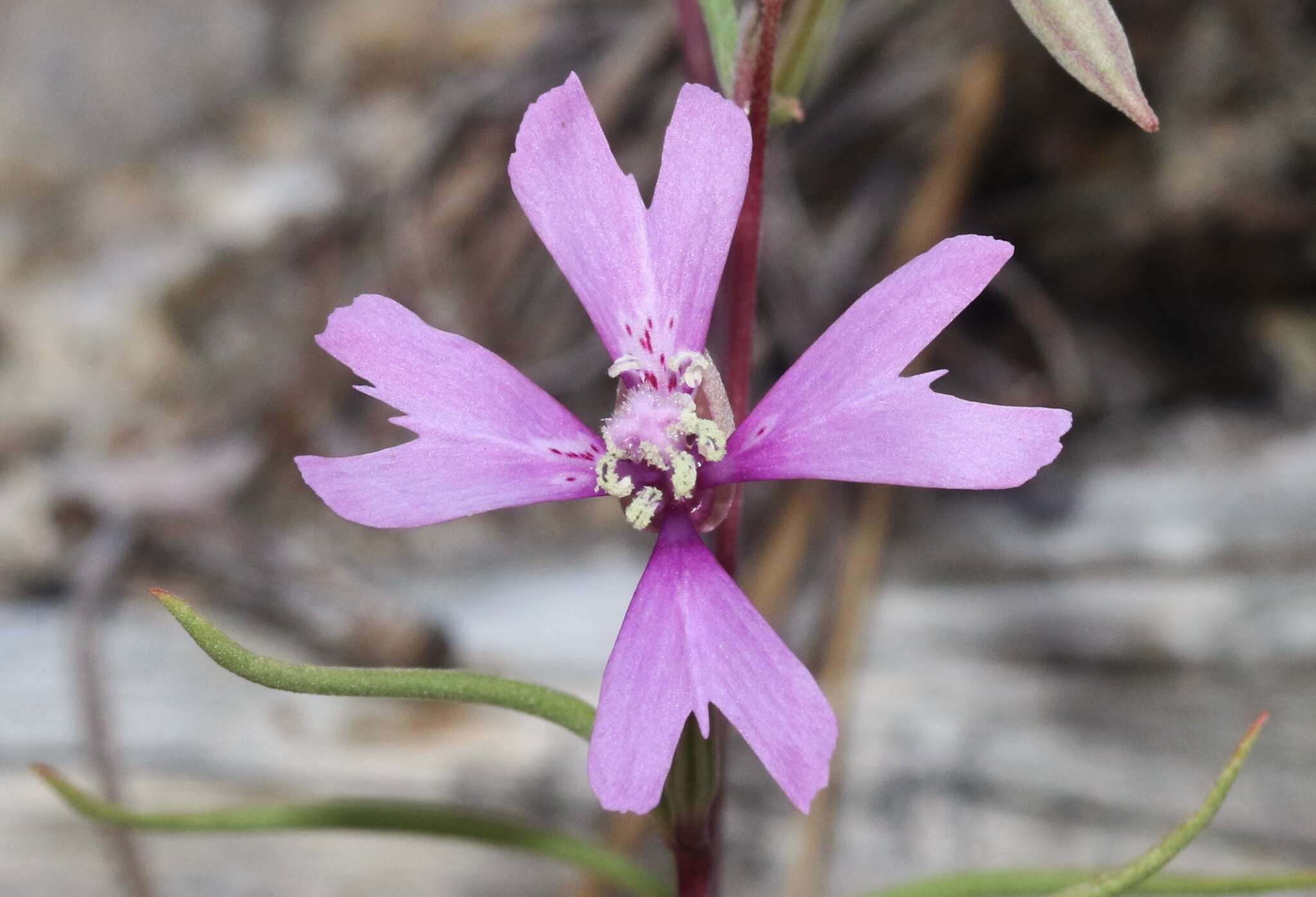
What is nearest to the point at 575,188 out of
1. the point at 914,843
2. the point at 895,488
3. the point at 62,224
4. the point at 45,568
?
the point at 914,843

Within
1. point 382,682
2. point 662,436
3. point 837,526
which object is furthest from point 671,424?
point 837,526

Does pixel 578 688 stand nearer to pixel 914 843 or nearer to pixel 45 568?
pixel 914 843

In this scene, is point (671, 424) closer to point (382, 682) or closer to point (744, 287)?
point (744, 287)

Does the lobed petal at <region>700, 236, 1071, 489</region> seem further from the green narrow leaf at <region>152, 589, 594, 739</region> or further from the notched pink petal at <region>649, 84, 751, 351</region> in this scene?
the green narrow leaf at <region>152, 589, 594, 739</region>

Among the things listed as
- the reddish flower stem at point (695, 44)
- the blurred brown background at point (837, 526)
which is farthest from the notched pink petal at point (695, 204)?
the blurred brown background at point (837, 526)

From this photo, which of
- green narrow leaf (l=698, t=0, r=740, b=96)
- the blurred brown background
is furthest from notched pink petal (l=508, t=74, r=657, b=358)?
the blurred brown background

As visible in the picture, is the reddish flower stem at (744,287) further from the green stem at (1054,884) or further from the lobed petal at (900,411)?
the green stem at (1054,884)
